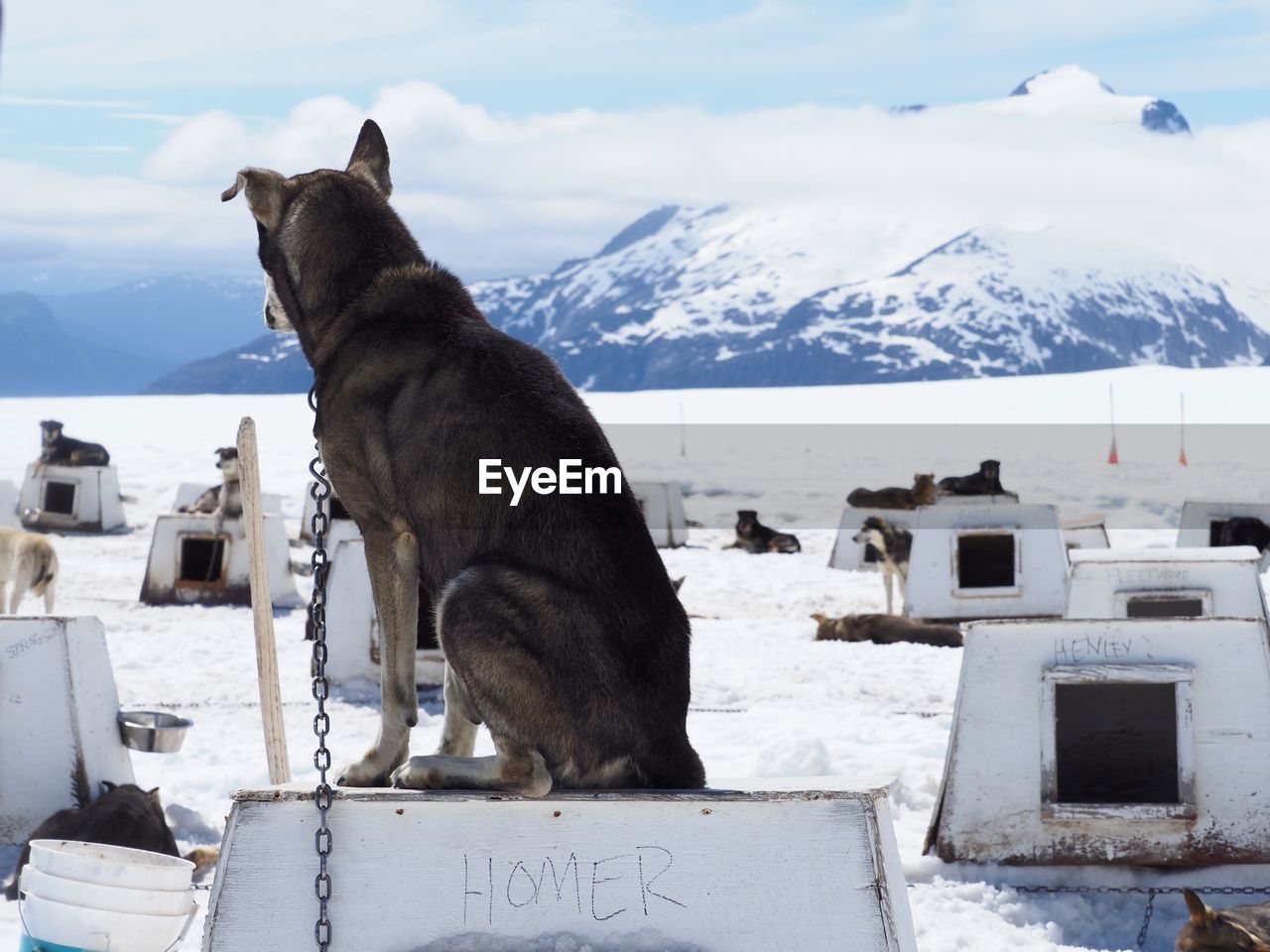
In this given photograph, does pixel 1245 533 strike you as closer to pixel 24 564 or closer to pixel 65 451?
pixel 24 564

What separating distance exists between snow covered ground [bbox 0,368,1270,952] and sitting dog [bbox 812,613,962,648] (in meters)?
0.26

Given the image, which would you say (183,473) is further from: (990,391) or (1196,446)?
(990,391)

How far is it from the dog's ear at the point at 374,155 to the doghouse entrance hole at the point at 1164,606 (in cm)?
453

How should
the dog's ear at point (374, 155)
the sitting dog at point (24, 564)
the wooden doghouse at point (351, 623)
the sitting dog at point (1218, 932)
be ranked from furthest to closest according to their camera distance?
the sitting dog at point (24, 564)
the wooden doghouse at point (351, 623)
the sitting dog at point (1218, 932)
the dog's ear at point (374, 155)

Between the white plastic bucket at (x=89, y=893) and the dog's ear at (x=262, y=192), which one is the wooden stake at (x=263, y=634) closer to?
the white plastic bucket at (x=89, y=893)

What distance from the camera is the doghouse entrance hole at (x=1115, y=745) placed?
648 centimetres

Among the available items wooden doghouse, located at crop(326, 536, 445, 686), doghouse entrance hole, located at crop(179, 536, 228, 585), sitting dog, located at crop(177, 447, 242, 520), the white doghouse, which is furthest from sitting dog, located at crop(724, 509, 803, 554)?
wooden doghouse, located at crop(326, 536, 445, 686)

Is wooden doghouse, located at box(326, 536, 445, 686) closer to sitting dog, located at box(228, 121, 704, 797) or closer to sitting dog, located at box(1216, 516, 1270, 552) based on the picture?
sitting dog, located at box(228, 121, 704, 797)

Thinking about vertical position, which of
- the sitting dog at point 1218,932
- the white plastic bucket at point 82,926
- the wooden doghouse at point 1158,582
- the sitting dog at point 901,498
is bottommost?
the sitting dog at point 1218,932

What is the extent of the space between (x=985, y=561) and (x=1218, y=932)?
8543 millimetres

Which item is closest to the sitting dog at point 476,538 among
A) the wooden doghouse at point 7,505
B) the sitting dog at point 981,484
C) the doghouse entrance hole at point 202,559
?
the doghouse entrance hole at point 202,559

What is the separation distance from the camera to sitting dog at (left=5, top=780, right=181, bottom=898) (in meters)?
5.86

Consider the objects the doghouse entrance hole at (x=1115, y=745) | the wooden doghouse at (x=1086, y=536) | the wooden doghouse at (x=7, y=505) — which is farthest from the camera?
the wooden doghouse at (x=7, y=505)

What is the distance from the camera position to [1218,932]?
4.64m
